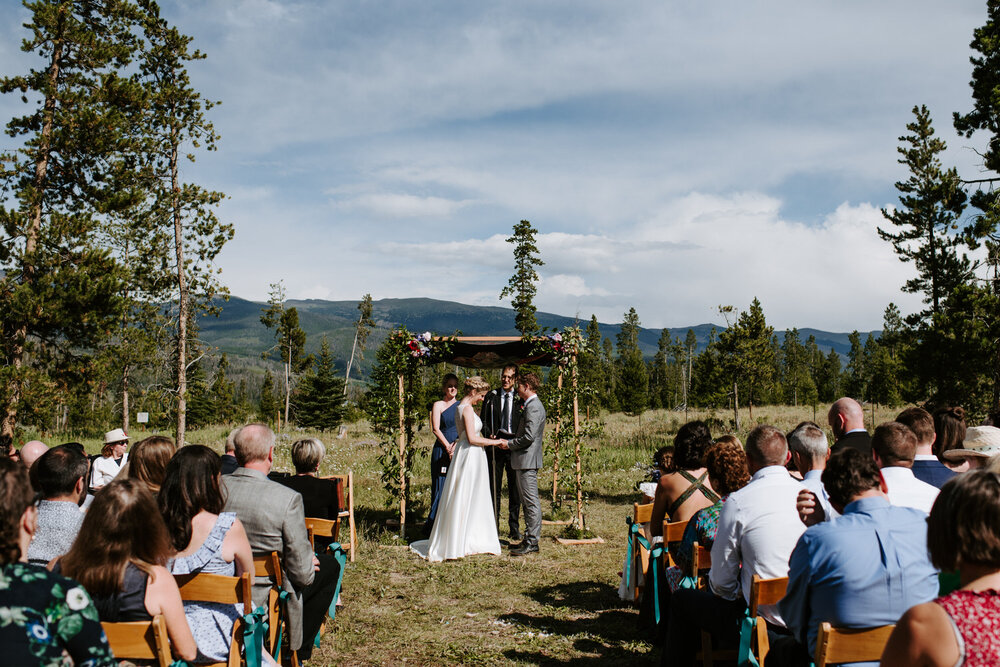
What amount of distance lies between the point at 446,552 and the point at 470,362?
10.0 ft

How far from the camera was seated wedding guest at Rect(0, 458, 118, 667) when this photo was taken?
6.48 ft

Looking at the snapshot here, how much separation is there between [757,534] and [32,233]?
1585cm

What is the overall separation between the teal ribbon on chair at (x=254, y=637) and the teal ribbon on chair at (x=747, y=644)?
96.3 inches

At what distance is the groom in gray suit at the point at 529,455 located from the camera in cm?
834

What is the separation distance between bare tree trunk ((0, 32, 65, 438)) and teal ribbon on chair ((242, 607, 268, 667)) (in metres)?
12.9

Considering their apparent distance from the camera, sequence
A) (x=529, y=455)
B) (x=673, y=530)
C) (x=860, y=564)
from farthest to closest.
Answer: (x=529, y=455) < (x=673, y=530) < (x=860, y=564)

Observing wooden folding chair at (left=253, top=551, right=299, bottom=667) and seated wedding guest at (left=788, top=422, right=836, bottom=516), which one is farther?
seated wedding guest at (left=788, top=422, right=836, bottom=516)

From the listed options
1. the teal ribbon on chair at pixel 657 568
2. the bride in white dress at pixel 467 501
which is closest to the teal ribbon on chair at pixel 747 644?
the teal ribbon on chair at pixel 657 568

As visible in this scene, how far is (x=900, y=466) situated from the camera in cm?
415

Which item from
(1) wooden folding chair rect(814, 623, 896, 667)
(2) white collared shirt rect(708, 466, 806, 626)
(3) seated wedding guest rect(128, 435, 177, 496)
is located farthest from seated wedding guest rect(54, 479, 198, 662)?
(2) white collared shirt rect(708, 466, 806, 626)

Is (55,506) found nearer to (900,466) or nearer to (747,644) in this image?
(747,644)

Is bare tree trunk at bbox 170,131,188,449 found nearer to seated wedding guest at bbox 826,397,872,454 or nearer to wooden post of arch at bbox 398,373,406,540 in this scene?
wooden post of arch at bbox 398,373,406,540

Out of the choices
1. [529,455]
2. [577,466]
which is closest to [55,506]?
[529,455]

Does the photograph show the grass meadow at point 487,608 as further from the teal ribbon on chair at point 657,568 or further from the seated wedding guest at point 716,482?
the seated wedding guest at point 716,482
